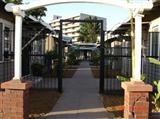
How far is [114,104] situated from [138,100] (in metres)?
4.50

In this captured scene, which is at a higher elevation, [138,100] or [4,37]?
[4,37]

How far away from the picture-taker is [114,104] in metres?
13.9

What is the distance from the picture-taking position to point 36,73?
23703mm

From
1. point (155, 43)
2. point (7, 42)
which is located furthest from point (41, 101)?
point (155, 43)

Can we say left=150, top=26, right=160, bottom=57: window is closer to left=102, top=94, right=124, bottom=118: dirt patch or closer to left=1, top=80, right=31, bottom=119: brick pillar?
left=102, top=94, right=124, bottom=118: dirt patch

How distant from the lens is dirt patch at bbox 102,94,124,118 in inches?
484

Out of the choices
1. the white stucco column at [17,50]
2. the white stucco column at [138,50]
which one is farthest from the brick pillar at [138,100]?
the white stucco column at [17,50]

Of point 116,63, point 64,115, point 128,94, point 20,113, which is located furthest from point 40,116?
point 116,63

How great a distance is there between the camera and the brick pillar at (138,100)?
935cm

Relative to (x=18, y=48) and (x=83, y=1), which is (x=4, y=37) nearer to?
(x=18, y=48)

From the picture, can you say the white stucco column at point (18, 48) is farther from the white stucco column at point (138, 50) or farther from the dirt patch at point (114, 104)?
the dirt patch at point (114, 104)

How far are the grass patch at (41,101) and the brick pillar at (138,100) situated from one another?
2.95 metres

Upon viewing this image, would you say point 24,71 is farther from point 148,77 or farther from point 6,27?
point 148,77

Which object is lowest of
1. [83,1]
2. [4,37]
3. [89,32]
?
[4,37]
